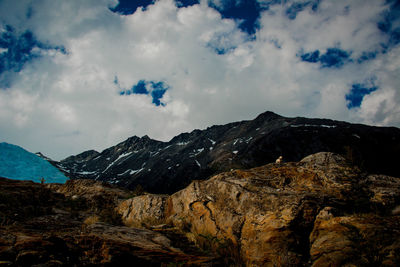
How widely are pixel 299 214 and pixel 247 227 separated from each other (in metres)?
1.76


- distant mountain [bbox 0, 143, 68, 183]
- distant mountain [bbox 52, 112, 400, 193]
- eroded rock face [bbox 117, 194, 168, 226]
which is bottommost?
eroded rock face [bbox 117, 194, 168, 226]

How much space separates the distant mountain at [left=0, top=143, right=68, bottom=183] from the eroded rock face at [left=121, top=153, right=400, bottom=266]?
44610 mm

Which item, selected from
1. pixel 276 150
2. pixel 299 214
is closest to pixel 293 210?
pixel 299 214

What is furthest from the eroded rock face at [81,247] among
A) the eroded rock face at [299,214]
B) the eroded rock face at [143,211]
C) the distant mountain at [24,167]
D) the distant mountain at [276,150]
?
the distant mountain at [276,150]

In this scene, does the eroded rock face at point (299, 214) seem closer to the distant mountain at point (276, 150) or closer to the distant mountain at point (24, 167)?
the distant mountain at point (24, 167)

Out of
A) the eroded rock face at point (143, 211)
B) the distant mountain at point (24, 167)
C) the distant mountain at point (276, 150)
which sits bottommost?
the eroded rock face at point (143, 211)

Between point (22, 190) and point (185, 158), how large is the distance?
133m

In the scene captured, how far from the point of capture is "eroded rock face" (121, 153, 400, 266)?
15.8ft

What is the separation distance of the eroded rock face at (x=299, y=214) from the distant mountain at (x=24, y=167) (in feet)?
146

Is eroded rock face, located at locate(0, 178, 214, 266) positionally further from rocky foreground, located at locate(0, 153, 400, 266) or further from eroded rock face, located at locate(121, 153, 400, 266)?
eroded rock face, located at locate(121, 153, 400, 266)

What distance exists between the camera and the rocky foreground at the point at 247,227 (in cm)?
463

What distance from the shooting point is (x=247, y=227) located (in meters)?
6.64

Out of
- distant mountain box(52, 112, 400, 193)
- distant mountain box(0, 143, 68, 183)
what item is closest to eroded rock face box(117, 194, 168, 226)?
distant mountain box(0, 143, 68, 183)

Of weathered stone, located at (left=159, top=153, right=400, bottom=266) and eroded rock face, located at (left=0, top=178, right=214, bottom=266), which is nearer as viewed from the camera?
eroded rock face, located at (left=0, top=178, right=214, bottom=266)
